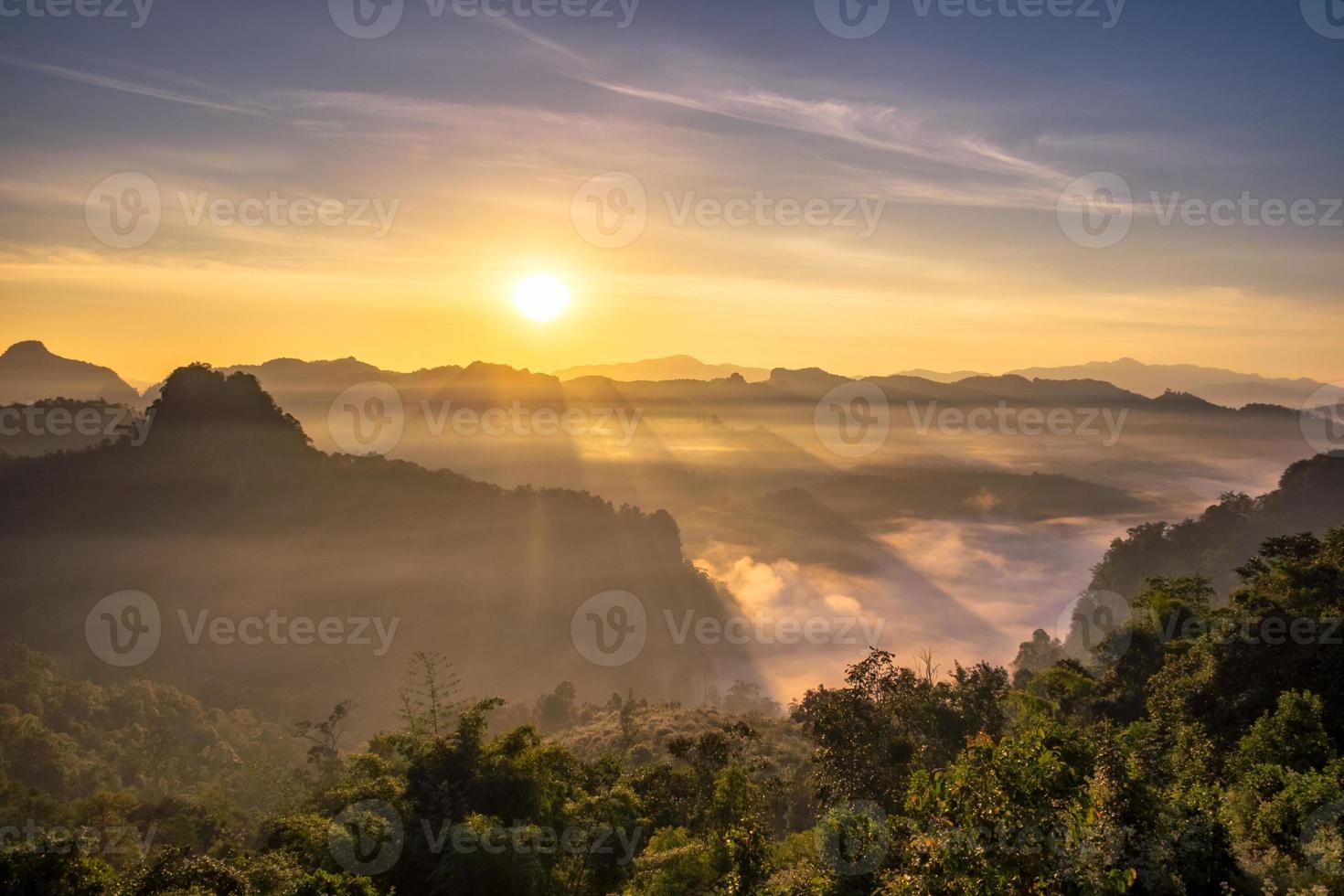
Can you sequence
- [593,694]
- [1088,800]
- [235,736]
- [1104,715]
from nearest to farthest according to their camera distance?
[1088,800] < [1104,715] < [235,736] < [593,694]

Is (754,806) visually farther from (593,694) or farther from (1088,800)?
(593,694)

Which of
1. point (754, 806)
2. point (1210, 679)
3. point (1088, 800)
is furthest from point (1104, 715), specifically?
point (1088, 800)

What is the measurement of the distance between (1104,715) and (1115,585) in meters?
72.3

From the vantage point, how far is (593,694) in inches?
4678

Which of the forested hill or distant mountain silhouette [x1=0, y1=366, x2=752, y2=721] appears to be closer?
the forested hill

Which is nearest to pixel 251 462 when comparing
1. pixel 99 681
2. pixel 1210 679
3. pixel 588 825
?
pixel 99 681

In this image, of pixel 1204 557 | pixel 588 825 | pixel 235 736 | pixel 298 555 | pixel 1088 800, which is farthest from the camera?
pixel 298 555

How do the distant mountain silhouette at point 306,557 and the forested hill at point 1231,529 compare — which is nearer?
the forested hill at point 1231,529

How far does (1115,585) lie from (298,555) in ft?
405

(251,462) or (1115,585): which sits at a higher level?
(251,462)

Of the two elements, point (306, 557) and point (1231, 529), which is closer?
point (1231, 529)

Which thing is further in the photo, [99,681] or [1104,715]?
[99,681]

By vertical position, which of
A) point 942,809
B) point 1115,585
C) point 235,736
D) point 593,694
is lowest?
point 593,694

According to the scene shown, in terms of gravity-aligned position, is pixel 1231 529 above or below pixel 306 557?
above
